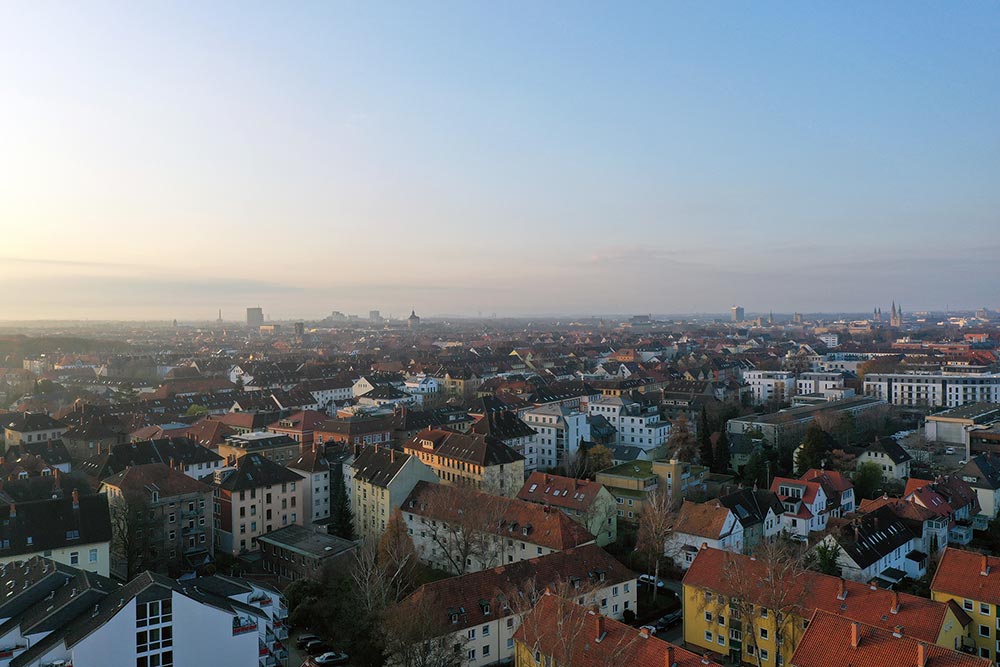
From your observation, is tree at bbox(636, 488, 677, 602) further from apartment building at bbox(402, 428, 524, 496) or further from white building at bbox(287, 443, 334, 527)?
white building at bbox(287, 443, 334, 527)

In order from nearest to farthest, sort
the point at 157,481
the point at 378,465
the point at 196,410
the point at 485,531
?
the point at 485,531, the point at 157,481, the point at 378,465, the point at 196,410

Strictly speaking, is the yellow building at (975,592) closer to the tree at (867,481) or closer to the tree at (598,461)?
Answer: the tree at (867,481)

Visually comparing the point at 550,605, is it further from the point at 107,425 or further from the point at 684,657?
the point at 107,425

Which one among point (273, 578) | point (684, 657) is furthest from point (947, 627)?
point (273, 578)

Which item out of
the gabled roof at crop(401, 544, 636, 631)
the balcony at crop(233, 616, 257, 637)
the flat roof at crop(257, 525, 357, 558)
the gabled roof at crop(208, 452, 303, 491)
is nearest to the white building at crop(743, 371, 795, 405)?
the gabled roof at crop(208, 452, 303, 491)

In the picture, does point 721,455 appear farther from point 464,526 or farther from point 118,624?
point 118,624

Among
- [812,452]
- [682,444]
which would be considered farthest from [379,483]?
[812,452]


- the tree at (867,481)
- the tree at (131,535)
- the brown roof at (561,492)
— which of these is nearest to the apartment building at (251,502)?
the tree at (131,535)
